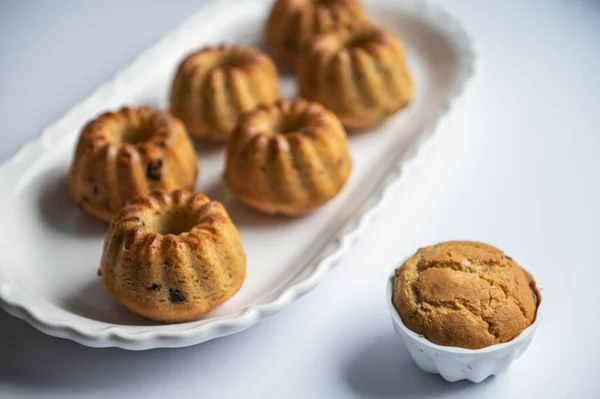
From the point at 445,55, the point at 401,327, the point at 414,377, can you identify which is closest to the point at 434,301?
the point at 401,327

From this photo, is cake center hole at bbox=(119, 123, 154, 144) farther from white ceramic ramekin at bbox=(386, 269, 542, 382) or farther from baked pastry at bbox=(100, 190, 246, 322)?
white ceramic ramekin at bbox=(386, 269, 542, 382)

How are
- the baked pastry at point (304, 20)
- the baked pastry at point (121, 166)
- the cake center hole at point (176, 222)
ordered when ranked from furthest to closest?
the baked pastry at point (304, 20), the baked pastry at point (121, 166), the cake center hole at point (176, 222)

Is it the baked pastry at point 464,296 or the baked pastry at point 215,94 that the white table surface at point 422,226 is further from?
the baked pastry at point 215,94

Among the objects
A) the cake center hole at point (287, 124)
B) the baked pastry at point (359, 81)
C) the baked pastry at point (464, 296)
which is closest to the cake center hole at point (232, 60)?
the baked pastry at point (359, 81)

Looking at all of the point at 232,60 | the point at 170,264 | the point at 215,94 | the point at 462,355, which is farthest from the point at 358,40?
the point at 462,355

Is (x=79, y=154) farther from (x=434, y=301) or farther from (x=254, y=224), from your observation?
(x=434, y=301)

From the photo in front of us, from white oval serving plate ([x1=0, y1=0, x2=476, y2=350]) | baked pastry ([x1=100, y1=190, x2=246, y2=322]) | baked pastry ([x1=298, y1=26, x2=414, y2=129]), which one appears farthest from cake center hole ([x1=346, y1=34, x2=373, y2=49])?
baked pastry ([x1=100, y1=190, x2=246, y2=322])
